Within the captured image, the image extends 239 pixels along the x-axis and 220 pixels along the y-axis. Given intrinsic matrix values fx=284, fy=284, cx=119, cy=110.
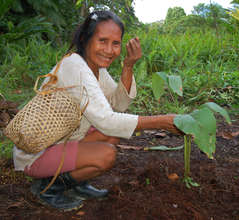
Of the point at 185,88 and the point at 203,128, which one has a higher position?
the point at 203,128

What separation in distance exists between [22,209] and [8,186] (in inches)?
10.2

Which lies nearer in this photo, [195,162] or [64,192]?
[64,192]

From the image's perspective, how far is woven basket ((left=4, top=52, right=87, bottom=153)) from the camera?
1211 millimetres

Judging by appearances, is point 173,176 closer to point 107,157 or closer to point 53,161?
point 107,157

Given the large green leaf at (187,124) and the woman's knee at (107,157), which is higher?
the large green leaf at (187,124)

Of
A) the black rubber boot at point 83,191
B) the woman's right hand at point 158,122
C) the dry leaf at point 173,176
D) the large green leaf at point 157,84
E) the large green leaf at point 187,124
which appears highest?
the large green leaf at point 157,84

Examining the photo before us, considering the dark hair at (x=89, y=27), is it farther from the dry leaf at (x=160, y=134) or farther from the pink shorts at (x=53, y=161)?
the dry leaf at (x=160, y=134)

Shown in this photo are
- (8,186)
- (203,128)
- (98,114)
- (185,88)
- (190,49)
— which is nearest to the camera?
(203,128)

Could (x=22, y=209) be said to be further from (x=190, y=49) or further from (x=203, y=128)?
(x=190, y=49)

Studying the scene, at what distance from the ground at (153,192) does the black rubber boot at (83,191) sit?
0.13 feet

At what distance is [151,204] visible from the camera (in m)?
1.39

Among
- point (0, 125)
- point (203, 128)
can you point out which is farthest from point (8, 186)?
point (203, 128)

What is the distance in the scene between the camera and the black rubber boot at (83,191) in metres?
1.50

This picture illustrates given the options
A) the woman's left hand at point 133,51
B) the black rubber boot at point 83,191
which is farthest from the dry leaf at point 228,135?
the black rubber boot at point 83,191
